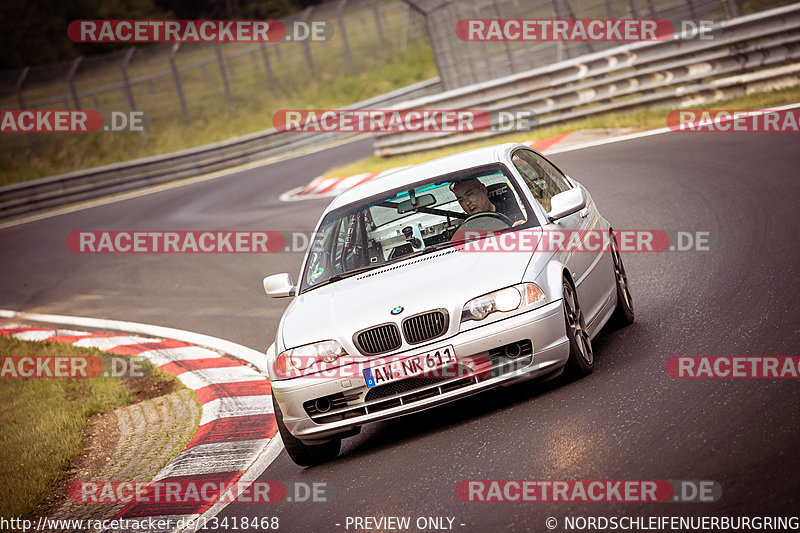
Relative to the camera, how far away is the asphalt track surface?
464 centimetres

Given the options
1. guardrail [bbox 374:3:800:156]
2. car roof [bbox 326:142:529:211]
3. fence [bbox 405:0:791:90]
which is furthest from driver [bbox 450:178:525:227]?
fence [bbox 405:0:791:90]

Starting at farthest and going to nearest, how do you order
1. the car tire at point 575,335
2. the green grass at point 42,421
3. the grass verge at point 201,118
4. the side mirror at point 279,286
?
the grass verge at point 201,118
the side mirror at point 279,286
the green grass at point 42,421
the car tire at point 575,335

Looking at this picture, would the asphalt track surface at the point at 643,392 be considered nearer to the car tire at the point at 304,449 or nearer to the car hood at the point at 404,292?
the car tire at the point at 304,449

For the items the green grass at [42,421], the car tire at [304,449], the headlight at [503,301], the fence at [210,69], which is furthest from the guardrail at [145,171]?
the headlight at [503,301]

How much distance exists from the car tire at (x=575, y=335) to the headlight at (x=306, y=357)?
1374 millimetres

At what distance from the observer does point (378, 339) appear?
5973 millimetres

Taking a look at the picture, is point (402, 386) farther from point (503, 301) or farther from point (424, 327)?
point (503, 301)

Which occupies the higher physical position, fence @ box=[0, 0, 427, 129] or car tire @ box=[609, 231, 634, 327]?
fence @ box=[0, 0, 427, 129]

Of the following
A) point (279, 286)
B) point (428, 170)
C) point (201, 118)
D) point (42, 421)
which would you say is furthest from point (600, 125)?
point (201, 118)

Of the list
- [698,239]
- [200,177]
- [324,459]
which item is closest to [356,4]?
[200,177]

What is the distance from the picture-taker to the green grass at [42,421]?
696 cm

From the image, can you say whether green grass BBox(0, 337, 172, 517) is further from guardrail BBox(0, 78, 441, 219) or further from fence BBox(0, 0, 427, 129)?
fence BBox(0, 0, 427, 129)

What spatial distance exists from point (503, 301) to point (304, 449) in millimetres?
1564

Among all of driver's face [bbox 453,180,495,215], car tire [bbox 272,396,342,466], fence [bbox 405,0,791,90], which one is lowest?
car tire [bbox 272,396,342,466]
